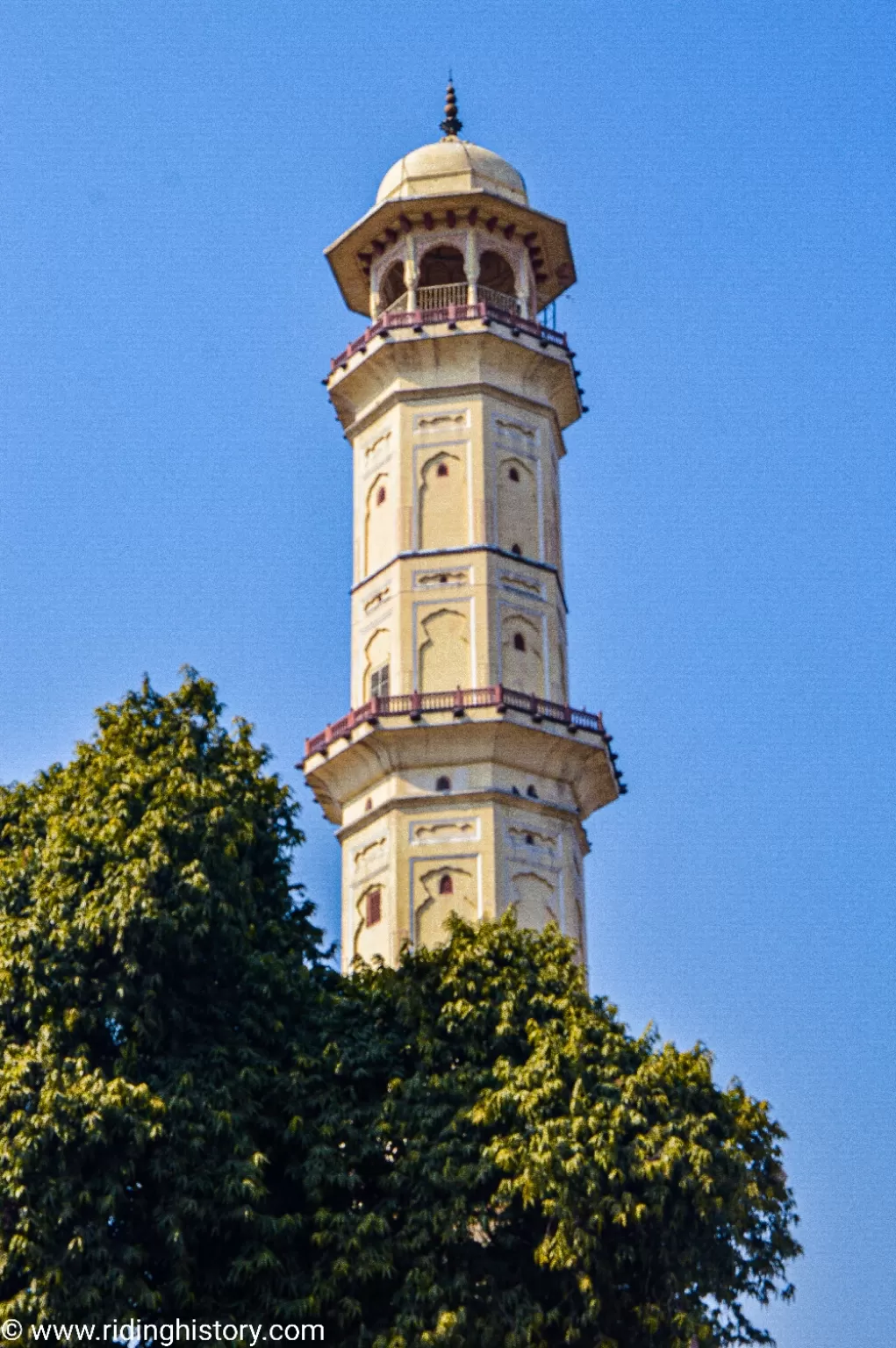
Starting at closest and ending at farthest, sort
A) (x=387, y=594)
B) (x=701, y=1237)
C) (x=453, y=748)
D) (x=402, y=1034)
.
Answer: (x=701, y=1237), (x=402, y=1034), (x=453, y=748), (x=387, y=594)

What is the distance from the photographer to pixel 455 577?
40156 millimetres

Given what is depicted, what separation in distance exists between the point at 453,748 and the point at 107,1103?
15.4 meters

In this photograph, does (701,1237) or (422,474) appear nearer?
(701,1237)

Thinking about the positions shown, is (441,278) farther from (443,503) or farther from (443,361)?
(443,503)

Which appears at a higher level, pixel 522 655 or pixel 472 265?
pixel 472 265

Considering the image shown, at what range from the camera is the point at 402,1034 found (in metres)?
27.9

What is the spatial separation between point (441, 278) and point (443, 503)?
24.8ft

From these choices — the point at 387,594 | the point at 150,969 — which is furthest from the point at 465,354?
the point at 150,969

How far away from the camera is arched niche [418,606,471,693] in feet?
129

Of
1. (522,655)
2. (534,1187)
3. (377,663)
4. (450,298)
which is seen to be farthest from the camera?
(450,298)

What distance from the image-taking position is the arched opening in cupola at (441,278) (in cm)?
4422

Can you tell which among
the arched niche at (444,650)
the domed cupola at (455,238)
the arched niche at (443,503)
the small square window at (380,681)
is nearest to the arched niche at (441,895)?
the arched niche at (444,650)

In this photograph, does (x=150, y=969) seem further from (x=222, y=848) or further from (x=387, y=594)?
(x=387, y=594)

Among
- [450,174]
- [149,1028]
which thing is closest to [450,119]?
[450,174]
